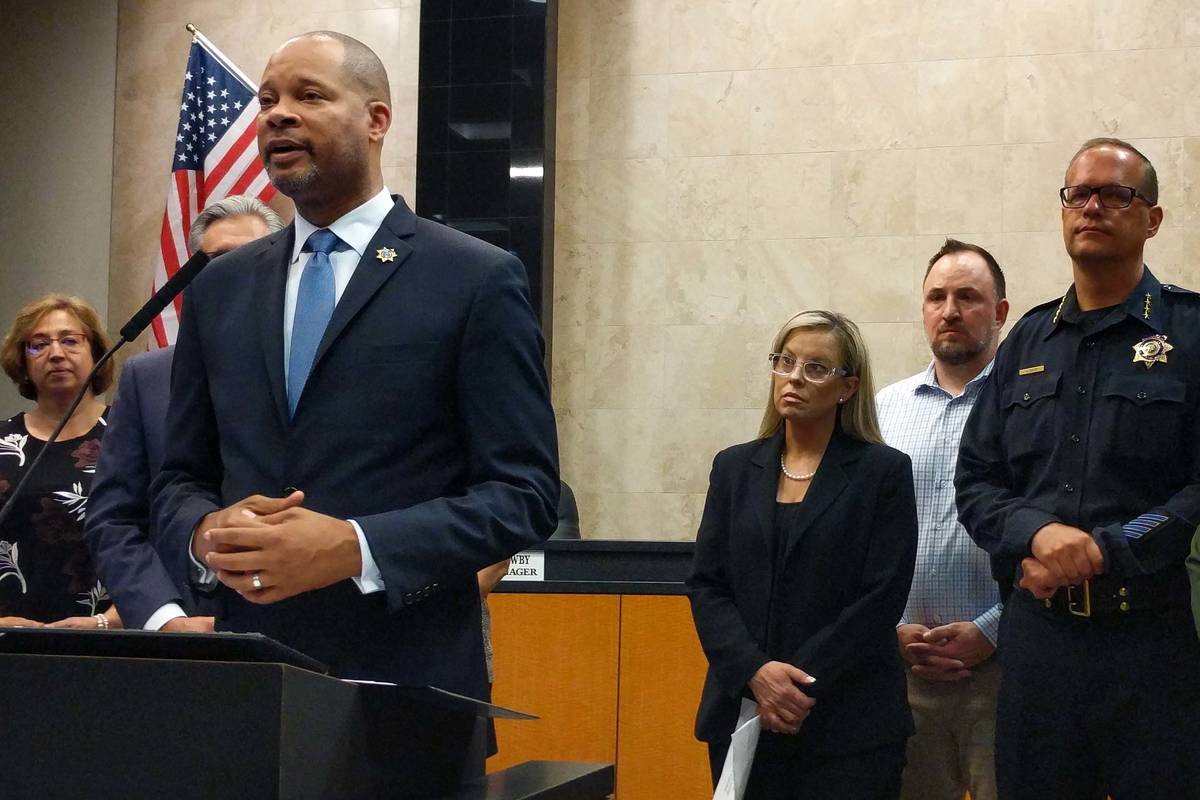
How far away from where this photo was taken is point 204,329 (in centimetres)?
183

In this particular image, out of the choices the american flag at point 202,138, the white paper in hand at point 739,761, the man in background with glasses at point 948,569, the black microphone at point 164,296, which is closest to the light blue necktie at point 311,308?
the black microphone at point 164,296

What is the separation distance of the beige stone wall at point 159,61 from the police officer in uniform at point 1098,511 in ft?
16.9

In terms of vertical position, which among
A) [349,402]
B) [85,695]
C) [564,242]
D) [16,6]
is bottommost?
[85,695]

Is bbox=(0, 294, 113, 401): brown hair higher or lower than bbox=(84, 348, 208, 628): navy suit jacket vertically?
higher

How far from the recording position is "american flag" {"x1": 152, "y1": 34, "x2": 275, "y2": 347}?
6.95 metres

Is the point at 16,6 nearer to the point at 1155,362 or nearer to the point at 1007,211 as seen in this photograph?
the point at 1007,211

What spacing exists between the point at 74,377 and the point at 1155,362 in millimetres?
2479

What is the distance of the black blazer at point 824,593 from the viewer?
9.08ft

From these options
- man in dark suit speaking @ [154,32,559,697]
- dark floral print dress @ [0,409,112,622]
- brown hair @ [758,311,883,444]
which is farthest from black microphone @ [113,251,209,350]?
brown hair @ [758,311,883,444]

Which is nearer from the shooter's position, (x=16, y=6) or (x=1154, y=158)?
(x=1154, y=158)

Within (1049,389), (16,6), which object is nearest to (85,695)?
(1049,389)

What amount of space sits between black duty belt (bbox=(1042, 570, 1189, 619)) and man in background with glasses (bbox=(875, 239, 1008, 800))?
0.60 meters

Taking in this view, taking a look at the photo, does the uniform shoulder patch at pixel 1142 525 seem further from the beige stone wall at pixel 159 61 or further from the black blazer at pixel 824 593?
the beige stone wall at pixel 159 61

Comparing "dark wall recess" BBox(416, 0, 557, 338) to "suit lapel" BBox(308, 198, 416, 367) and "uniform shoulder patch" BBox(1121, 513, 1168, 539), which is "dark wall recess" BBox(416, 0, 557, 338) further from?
"suit lapel" BBox(308, 198, 416, 367)
